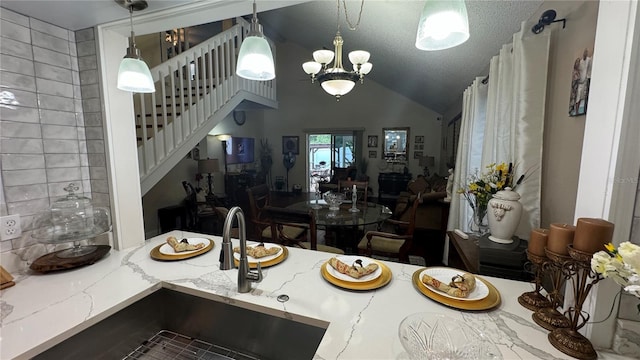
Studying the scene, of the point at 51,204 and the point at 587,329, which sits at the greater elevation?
the point at 51,204

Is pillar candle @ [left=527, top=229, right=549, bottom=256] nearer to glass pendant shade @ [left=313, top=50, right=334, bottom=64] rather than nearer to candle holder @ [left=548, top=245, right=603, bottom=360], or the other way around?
candle holder @ [left=548, top=245, right=603, bottom=360]

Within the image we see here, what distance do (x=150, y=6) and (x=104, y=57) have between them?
395 mm

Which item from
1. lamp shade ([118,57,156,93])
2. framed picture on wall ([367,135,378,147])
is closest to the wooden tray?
lamp shade ([118,57,156,93])

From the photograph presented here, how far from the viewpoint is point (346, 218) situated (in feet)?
8.72

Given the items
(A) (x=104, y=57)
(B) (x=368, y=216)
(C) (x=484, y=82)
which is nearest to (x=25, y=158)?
(A) (x=104, y=57)

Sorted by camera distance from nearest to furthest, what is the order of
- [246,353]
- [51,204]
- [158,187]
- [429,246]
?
1. [246,353]
2. [51,204]
3. [429,246]
4. [158,187]

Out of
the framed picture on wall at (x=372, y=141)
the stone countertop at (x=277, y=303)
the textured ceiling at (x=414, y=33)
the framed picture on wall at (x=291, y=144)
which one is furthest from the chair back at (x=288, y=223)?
the framed picture on wall at (x=291, y=144)

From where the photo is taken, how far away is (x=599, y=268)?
584 mm

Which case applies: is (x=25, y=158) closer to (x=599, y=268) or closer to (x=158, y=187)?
(x=599, y=268)

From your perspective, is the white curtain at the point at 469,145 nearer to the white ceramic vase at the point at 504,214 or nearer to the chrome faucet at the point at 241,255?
the white ceramic vase at the point at 504,214

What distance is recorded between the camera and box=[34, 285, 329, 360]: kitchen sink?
96 cm

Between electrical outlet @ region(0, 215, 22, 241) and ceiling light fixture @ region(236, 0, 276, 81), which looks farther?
electrical outlet @ region(0, 215, 22, 241)

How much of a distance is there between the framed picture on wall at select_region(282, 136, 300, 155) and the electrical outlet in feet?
Answer: 24.0

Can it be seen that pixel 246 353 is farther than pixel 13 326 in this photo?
Yes
